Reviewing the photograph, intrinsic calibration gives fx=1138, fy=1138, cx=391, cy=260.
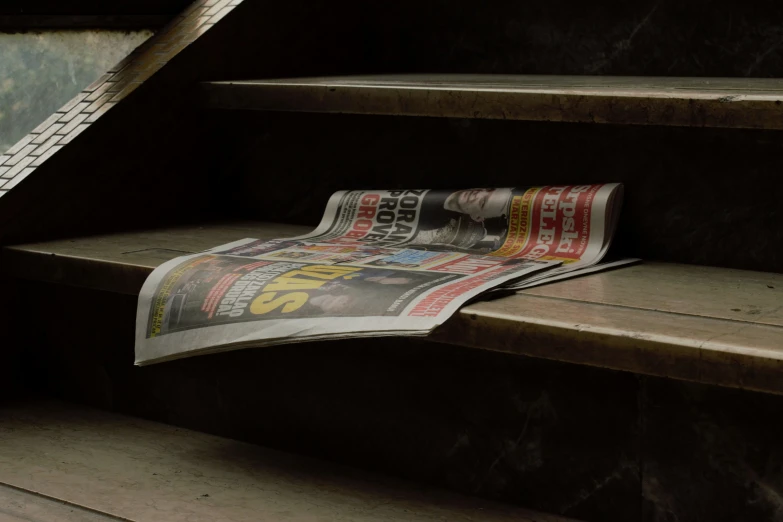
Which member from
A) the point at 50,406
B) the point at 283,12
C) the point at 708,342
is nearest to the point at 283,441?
the point at 50,406

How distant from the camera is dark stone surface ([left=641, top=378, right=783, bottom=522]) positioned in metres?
1.03

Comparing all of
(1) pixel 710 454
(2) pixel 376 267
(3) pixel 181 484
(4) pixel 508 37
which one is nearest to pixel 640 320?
(1) pixel 710 454

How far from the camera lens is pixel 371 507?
1172 millimetres

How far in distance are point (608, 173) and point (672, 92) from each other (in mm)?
167

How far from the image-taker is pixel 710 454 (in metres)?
1.06

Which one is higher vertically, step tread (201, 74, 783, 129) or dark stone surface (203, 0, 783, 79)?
dark stone surface (203, 0, 783, 79)

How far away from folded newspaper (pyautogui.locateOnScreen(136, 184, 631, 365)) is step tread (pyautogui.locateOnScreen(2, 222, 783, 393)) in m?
0.04

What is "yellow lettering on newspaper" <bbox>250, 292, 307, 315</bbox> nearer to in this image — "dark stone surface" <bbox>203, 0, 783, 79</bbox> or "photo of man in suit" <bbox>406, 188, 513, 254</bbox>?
"photo of man in suit" <bbox>406, 188, 513, 254</bbox>

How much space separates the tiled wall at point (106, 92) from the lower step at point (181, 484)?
343 mm

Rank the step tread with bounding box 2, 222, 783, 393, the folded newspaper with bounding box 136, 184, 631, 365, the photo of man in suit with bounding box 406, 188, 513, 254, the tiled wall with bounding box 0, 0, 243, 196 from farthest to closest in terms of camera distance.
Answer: the tiled wall with bounding box 0, 0, 243, 196, the photo of man in suit with bounding box 406, 188, 513, 254, the folded newspaper with bounding box 136, 184, 631, 365, the step tread with bounding box 2, 222, 783, 393

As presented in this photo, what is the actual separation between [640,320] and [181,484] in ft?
1.75

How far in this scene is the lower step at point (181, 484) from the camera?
1156 millimetres

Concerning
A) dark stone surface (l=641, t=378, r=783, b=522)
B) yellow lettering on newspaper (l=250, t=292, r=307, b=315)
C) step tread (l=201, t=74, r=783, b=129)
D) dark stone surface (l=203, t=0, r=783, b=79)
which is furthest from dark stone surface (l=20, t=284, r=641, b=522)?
dark stone surface (l=203, t=0, r=783, b=79)

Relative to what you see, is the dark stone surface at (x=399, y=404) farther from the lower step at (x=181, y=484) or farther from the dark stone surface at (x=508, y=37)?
the dark stone surface at (x=508, y=37)
